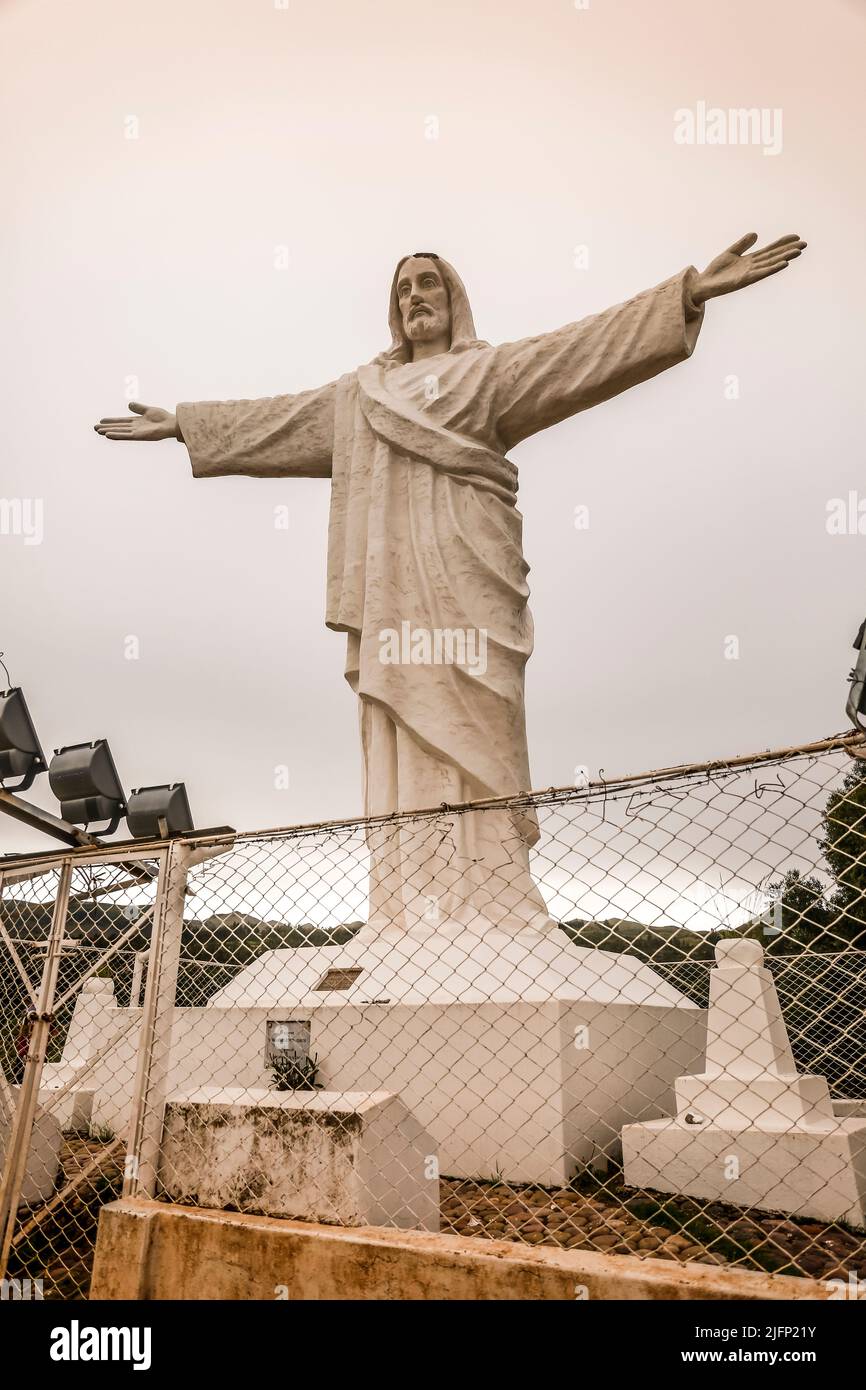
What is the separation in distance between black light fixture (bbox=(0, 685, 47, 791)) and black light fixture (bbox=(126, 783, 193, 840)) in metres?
0.52

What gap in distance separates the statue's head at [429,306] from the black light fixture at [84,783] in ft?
11.8

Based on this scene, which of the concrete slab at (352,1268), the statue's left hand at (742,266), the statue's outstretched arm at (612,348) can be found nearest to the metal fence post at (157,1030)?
the concrete slab at (352,1268)

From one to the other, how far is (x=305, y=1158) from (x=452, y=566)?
11.9ft

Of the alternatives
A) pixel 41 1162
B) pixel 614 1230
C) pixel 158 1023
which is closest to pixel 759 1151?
pixel 614 1230

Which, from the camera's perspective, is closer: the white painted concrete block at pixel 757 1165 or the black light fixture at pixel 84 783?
the white painted concrete block at pixel 757 1165

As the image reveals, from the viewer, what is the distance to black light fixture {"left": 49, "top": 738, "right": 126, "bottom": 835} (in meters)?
4.48

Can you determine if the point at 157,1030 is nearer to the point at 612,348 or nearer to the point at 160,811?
the point at 160,811

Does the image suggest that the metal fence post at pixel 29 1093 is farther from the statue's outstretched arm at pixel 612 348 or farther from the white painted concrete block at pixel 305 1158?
the statue's outstretched arm at pixel 612 348

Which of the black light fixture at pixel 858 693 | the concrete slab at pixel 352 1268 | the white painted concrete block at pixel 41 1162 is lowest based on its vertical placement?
the white painted concrete block at pixel 41 1162

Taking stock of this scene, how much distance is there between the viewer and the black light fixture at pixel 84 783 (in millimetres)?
4480

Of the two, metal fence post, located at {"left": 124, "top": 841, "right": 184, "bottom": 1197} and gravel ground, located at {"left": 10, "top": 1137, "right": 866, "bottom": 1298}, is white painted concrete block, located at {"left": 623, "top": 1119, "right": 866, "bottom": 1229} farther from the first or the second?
metal fence post, located at {"left": 124, "top": 841, "right": 184, "bottom": 1197}

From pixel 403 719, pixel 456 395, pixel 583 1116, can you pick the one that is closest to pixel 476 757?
pixel 403 719

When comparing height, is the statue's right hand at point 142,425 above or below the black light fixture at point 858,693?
above
